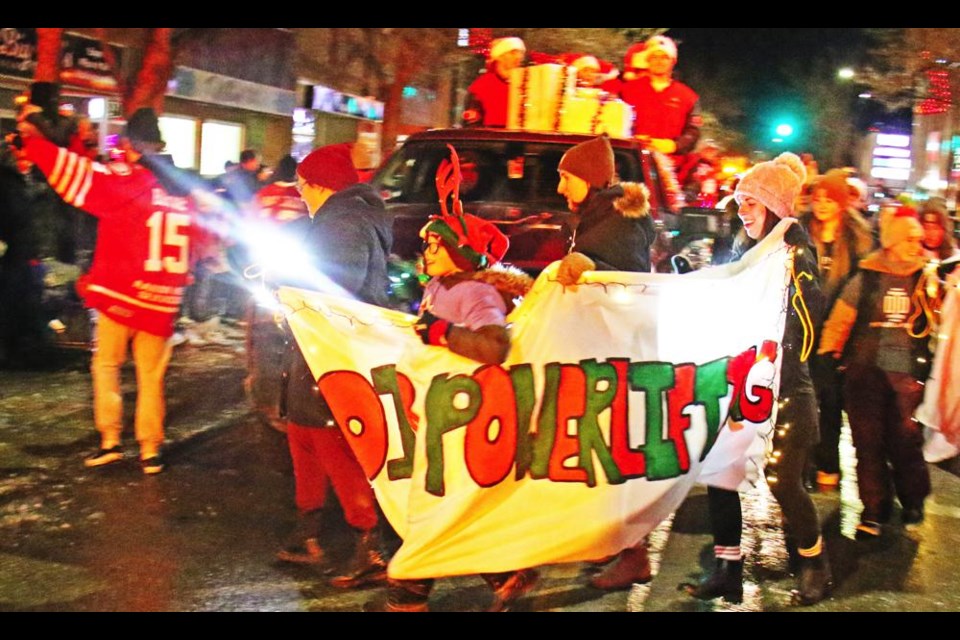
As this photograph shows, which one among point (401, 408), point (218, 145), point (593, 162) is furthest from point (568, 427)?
point (218, 145)

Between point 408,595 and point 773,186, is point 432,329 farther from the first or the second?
point 773,186

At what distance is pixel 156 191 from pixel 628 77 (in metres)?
4.46

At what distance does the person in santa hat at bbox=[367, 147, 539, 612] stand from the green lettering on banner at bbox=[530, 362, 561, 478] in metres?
0.24

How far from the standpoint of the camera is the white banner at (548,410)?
14.5ft

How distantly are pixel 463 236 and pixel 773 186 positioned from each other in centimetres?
157

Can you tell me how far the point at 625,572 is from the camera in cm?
505

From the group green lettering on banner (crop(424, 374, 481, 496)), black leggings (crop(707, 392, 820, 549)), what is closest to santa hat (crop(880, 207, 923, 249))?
black leggings (crop(707, 392, 820, 549))

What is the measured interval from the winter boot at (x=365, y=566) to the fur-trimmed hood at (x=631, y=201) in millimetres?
1870

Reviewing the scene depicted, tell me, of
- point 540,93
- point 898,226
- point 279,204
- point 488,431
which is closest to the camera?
point 488,431

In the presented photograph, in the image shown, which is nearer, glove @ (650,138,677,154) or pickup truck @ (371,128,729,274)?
pickup truck @ (371,128,729,274)

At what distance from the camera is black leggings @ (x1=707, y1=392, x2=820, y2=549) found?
4949 mm

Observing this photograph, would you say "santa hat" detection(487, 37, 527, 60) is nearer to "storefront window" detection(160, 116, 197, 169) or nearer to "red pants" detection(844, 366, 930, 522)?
"red pants" detection(844, 366, 930, 522)

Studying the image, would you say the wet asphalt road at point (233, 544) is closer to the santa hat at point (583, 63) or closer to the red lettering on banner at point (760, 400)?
the red lettering on banner at point (760, 400)

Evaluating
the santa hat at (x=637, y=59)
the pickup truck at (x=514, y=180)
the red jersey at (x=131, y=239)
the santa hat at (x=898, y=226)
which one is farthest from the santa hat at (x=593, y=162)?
the santa hat at (x=637, y=59)
